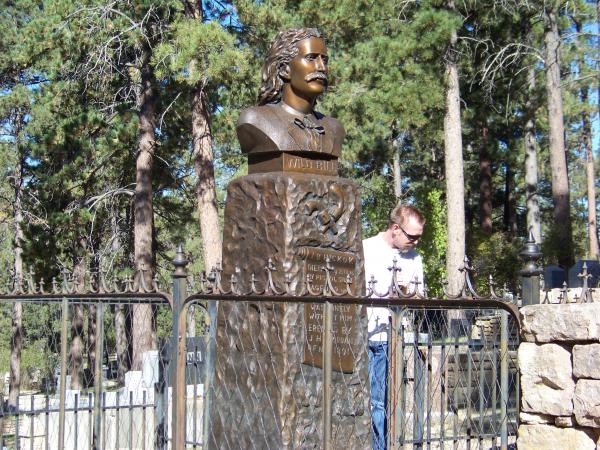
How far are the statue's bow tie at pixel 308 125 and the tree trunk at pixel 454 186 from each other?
1059 cm

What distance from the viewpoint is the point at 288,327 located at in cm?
575

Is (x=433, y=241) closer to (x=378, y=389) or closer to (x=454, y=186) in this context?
(x=454, y=186)

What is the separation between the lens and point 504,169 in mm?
35406

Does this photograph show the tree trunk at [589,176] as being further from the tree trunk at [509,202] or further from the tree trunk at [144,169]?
the tree trunk at [144,169]

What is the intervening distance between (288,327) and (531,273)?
1689 millimetres

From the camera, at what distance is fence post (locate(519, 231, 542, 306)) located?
4.66 metres

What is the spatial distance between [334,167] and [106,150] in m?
13.2

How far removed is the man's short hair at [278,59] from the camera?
20.6ft

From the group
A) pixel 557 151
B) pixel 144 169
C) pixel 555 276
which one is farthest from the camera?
pixel 557 151

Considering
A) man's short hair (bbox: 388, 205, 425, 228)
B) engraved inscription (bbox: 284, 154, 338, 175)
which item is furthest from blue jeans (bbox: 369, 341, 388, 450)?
engraved inscription (bbox: 284, 154, 338, 175)

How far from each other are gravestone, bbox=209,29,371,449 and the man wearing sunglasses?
150 mm

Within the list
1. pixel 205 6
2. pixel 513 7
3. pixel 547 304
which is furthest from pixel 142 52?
pixel 547 304

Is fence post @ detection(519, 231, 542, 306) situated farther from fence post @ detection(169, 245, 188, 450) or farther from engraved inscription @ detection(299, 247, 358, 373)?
fence post @ detection(169, 245, 188, 450)

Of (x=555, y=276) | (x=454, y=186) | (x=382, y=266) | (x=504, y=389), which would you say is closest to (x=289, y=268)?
(x=382, y=266)
